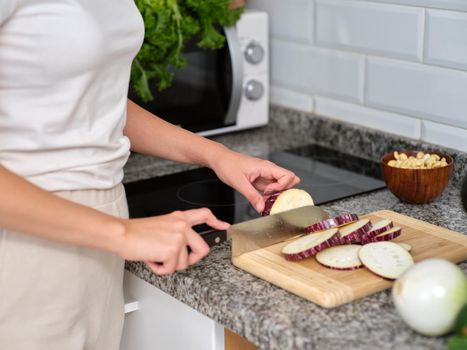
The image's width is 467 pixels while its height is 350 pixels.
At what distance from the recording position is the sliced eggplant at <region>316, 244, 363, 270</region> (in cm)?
118

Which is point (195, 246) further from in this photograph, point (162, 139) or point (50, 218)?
point (162, 139)

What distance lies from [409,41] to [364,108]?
208 mm

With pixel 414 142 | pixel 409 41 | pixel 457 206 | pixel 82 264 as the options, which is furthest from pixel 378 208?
pixel 82 264

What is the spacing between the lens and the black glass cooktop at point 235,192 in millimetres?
1570

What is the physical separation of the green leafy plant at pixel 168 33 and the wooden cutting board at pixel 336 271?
62 centimetres

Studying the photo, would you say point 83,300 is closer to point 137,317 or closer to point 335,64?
point 137,317

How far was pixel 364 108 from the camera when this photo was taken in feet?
6.05

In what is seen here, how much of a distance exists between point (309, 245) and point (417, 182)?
0.34 meters

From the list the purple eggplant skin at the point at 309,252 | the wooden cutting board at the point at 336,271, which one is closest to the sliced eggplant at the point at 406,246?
the wooden cutting board at the point at 336,271

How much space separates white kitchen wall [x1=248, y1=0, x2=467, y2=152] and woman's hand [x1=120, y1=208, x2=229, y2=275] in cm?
74

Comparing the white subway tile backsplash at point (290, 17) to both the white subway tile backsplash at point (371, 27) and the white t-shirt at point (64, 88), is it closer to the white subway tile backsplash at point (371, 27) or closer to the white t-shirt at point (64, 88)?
the white subway tile backsplash at point (371, 27)

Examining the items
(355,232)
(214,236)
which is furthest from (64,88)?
(355,232)

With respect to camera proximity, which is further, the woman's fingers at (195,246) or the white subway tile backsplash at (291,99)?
the white subway tile backsplash at (291,99)

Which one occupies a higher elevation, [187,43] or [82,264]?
[187,43]
